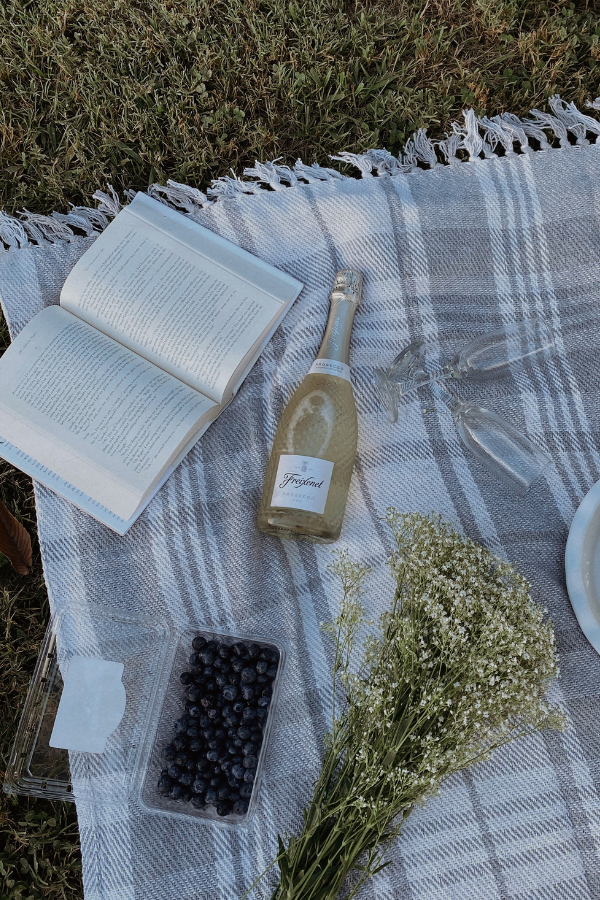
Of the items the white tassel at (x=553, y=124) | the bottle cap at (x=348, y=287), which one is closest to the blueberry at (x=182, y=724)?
the bottle cap at (x=348, y=287)

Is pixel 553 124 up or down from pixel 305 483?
up

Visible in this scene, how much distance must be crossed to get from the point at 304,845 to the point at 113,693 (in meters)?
0.42

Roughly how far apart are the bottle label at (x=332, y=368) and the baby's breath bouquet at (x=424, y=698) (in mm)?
384

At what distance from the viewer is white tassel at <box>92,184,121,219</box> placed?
1.43 meters

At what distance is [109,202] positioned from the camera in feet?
4.74

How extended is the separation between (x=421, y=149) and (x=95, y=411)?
31.7 inches

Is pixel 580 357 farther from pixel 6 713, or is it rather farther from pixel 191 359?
pixel 6 713

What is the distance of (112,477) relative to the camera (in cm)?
130

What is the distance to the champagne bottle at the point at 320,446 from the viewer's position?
121cm

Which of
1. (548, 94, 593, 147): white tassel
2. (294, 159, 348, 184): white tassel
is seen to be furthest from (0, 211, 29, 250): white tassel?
(548, 94, 593, 147): white tassel

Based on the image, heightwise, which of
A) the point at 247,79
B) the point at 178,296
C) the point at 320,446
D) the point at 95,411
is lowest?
the point at 320,446

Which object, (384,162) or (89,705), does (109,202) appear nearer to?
(384,162)

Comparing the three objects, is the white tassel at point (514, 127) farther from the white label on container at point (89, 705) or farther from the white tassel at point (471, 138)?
the white label on container at point (89, 705)

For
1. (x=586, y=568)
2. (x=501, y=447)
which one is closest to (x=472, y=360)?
(x=501, y=447)
